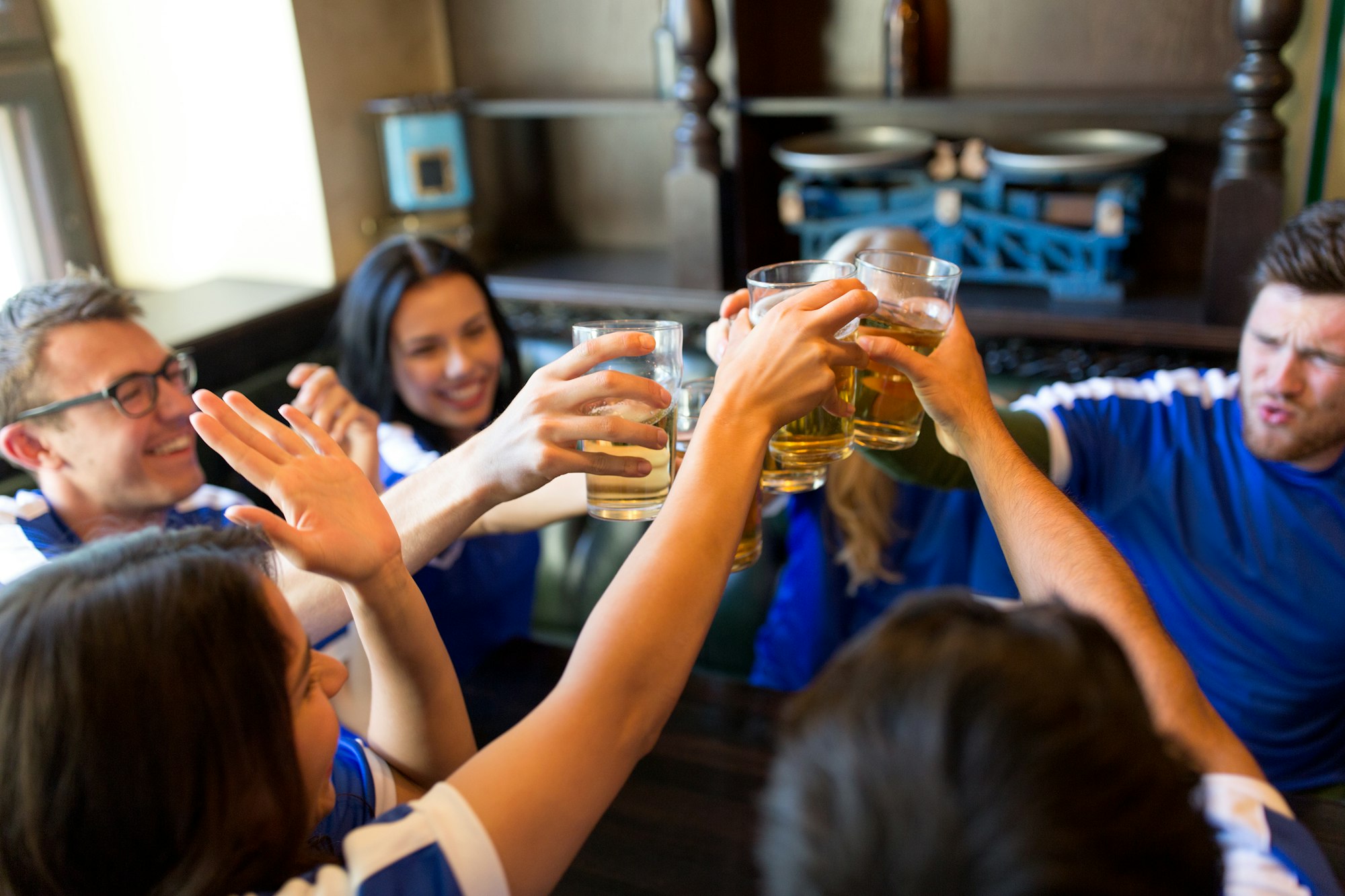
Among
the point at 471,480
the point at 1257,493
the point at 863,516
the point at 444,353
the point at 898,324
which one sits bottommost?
the point at 863,516

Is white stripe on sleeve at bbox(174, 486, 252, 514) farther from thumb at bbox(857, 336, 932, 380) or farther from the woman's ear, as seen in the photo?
thumb at bbox(857, 336, 932, 380)

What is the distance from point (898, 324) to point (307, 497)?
1.87 ft

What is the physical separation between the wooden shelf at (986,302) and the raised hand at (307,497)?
1765 millimetres

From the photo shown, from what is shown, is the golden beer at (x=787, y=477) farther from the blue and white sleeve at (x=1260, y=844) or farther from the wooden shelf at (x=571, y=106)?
the wooden shelf at (x=571, y=106)

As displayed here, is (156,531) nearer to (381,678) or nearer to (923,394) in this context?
(381,678)

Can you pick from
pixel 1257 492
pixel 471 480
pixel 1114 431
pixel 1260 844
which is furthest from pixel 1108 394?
pixel 471 480

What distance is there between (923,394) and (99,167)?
257 centimetres

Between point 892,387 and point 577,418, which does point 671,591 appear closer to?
point 577,418

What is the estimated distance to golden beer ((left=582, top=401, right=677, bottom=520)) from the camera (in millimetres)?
935

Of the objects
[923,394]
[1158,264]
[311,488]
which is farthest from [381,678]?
[1158,264]

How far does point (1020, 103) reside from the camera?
228 centimetres

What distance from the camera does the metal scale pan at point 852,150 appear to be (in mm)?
2453

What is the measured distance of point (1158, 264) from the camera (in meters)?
2.58

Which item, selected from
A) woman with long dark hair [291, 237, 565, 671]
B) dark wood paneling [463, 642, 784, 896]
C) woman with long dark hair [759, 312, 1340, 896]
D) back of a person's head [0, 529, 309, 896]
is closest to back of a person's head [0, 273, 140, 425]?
woman with long dark hair [291, 237, 565, 671]
